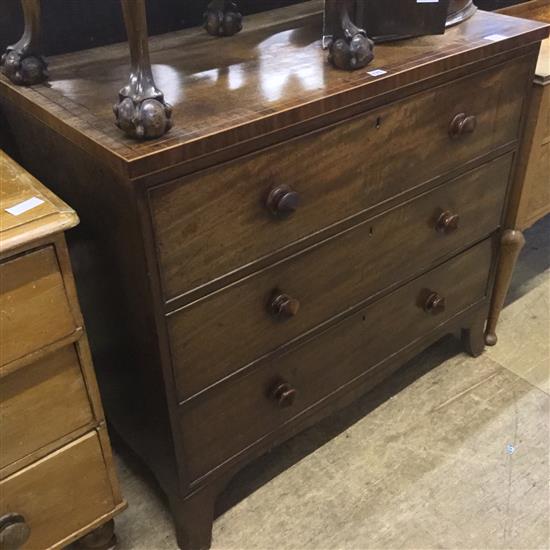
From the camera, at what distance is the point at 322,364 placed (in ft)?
4.33

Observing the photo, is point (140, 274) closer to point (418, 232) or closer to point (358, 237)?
point (358, 237)

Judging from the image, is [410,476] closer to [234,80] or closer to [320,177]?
[320,177]

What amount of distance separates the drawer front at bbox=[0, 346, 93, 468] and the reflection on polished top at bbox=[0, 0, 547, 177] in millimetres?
323

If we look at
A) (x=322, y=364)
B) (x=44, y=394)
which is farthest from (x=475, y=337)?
(x=44, y=394)

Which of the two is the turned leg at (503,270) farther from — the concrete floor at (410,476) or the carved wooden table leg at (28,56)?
the carved wooden table leg at (28,56)

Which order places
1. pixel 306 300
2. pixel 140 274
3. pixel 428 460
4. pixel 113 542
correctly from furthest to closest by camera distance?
pixel 428 460
pixel 113 542
pixel 306 300
pixel 140 274

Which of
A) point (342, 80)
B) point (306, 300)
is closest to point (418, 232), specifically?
point (306, 300)

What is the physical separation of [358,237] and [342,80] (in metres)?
0.29

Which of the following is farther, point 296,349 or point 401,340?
point 401,340

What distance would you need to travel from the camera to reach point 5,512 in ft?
3.37

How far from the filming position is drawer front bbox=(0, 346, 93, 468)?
945mm

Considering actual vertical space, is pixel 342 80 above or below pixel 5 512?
above

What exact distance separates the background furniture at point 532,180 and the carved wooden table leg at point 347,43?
49 cm

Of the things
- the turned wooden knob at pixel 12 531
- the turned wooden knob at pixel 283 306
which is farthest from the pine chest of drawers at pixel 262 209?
the turned wooden knob at pixel 12 531
